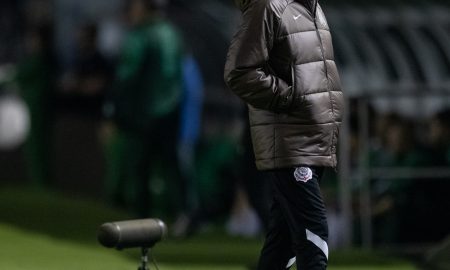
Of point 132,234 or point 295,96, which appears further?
point 132,234

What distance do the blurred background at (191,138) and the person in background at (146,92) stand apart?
0.05ft

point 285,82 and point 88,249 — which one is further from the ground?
point 285,82

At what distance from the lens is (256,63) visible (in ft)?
28.9

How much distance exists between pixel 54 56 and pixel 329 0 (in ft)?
10.8

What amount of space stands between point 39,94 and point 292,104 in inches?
470

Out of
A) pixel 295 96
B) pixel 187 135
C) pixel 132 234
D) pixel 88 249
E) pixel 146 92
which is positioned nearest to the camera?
pixel 295 96

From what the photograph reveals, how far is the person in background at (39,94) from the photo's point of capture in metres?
20.4

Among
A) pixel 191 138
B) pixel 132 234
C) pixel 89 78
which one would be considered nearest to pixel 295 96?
Result: pixel 132 234

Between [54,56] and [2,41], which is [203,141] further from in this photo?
[2,41]

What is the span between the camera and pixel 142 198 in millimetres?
15555

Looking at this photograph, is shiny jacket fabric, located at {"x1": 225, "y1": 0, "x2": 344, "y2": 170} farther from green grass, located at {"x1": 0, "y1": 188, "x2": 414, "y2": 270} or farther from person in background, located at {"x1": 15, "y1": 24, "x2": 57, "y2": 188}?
person in background, located at {"x1": 15, "y1": 24, "x2": 57, "y2": 188}

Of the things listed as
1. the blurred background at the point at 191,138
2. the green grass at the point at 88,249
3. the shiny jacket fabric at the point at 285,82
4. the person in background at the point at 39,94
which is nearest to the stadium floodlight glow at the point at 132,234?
the shiny jacket fabric at the point at 285,82

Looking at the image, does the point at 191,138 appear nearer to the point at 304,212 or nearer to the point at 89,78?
Answer: the point at 89,78

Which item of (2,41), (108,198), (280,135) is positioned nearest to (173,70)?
(108,198)
